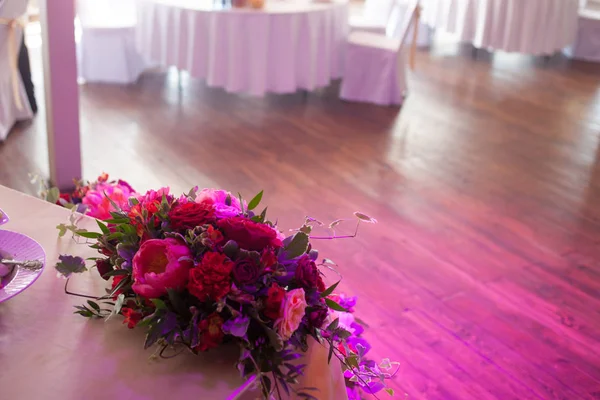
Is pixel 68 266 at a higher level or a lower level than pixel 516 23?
lower

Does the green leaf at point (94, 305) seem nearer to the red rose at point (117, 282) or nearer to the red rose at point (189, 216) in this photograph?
the red rose at point (117, 282)

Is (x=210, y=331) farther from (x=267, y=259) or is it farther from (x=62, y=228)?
(x=62, y=228)

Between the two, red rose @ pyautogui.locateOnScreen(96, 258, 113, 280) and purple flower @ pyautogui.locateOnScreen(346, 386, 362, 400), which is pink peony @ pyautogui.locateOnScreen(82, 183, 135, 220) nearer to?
red rose @ pyautogui.locateOnScreen(96, 258, 113, 280)

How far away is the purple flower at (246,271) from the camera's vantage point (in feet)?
3.40

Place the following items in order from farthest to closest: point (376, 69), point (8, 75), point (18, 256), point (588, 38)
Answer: point (588, 38) < point (376, 69) < point (8, 75) < point (18, 256)

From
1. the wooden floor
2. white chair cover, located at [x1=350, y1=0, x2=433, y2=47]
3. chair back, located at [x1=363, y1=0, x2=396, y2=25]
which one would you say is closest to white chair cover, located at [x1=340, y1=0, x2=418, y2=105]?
the wooden floor

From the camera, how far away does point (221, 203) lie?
1.19 m

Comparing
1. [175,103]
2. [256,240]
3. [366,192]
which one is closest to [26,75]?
[175,103]

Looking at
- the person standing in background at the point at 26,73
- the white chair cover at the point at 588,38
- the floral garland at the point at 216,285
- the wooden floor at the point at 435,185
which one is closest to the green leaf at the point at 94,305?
the floral garland at the point at 216,285

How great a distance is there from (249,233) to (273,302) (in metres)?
0.12

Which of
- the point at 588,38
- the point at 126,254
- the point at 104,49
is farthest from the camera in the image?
the point at 588,38

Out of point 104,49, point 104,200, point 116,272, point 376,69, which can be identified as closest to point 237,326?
point 116,272

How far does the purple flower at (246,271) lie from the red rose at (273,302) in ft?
0.11

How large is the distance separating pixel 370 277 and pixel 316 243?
11.1 inches
